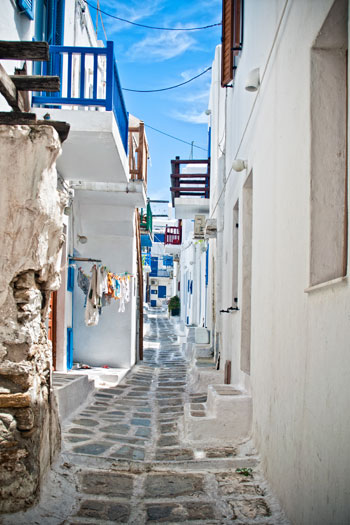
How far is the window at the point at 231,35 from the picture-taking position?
7.30 metres

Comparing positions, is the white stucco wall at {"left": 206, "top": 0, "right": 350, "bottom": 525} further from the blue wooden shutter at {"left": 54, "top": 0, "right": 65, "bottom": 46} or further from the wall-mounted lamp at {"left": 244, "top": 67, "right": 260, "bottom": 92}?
the blue wooden shutter at {"left": 54, "top": 0, "right": 65, "bottom": 46}

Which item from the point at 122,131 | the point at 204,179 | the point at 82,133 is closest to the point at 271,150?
the point at 82,133

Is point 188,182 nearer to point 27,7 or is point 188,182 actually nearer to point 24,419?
point 27,7

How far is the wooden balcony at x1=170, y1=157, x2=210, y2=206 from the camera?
14758 millimetres

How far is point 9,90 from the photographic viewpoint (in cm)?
398

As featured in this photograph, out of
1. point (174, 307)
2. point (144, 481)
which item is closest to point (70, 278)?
point (144, 481)

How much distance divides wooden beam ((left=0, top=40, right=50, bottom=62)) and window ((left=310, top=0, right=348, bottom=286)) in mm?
2045

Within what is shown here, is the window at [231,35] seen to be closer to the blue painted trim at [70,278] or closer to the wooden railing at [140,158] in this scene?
the wooden railing at [140,158]

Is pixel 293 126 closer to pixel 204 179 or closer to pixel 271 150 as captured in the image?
pixel 271 150

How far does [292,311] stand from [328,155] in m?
1.10

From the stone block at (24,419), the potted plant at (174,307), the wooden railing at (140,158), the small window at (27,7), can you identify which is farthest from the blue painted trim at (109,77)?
the potted plant at (174,307)

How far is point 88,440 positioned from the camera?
5750 millimetres

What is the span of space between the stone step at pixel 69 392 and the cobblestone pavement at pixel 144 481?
0.63 feet

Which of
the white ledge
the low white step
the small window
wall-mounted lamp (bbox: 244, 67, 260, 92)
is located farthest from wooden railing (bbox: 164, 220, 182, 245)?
the white ledge
